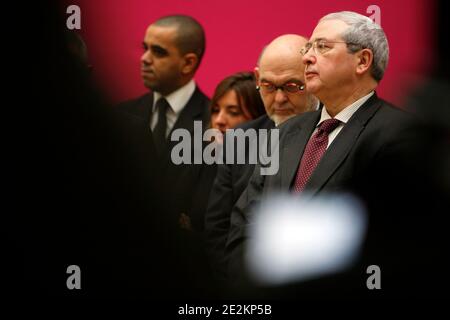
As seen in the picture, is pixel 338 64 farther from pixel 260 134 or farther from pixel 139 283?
pixel 139 283

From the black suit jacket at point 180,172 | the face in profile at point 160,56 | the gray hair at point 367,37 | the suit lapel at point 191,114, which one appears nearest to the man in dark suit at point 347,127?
the gray hair at point 367,37

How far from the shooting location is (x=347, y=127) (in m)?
3.15

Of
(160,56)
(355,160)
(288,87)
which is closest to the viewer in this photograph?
(355,160)

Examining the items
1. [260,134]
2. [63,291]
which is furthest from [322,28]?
[63,291]

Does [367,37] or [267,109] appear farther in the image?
[267,109]

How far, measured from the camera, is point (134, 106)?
132 inches

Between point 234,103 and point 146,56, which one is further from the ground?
point 146,56

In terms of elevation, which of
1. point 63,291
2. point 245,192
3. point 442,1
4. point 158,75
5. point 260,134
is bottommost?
point 63,291

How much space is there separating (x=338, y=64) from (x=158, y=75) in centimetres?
68

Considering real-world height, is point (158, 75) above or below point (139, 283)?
above

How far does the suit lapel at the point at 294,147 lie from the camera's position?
10.5ft

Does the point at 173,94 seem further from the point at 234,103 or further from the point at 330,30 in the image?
the point at 330,30

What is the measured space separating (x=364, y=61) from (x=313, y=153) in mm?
369

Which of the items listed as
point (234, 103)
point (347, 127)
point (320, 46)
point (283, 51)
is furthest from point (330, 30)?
point (234, 103)
